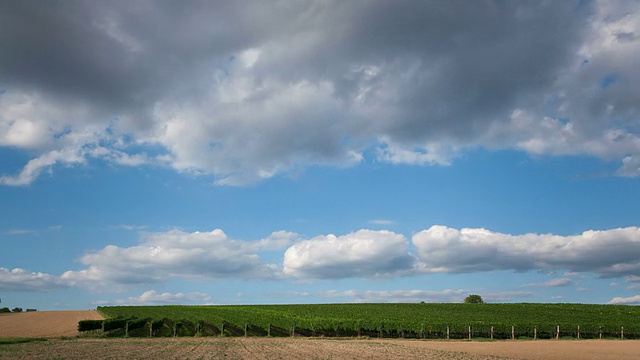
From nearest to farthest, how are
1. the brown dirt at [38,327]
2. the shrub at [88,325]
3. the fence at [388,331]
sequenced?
the brown dirt at [38,327]
the shrub at [88,325]
the fence at [388,331]

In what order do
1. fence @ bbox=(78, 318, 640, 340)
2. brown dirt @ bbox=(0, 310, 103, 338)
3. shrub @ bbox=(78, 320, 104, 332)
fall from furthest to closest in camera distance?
fence @ bbox=(78, 318, 640, 340) → shrub @ bbox=(78, 320, 104, 332) → brown dirt @ bbox=(0, 310, 103, 338)

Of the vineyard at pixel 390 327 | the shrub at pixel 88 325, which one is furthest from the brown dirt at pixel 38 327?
the vineyard at pixel 390 327

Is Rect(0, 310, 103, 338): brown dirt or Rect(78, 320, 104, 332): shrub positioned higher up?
Rect(78, 320, 104, 332): shrub

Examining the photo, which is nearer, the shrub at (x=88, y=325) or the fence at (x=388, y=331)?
the shrub at (x=88, y=325)

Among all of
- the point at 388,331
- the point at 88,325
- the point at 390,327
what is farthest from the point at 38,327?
the point at 390,327

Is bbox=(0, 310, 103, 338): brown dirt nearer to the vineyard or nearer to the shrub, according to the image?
the shrub

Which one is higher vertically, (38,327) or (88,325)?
(88,325)

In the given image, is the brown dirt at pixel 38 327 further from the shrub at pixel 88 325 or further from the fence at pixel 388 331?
the fence at pixel 388 331

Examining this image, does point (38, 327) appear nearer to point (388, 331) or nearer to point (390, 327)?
point (388, 331)

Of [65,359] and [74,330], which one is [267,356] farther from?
[74,330]

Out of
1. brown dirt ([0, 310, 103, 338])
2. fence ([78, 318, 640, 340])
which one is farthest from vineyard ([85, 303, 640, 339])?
brown dirt ([0, 310, 103, 338])

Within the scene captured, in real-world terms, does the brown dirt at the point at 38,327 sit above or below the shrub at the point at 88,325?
below

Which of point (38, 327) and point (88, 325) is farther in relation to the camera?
point (38, 327)

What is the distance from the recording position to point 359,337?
6938cm
